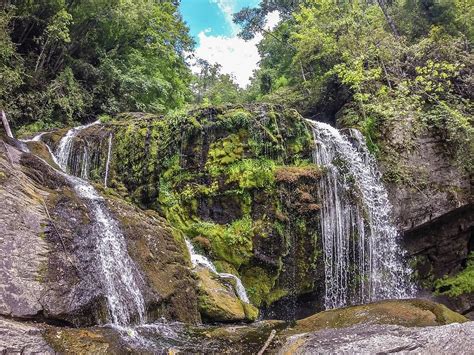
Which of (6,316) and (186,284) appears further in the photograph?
(186,284)

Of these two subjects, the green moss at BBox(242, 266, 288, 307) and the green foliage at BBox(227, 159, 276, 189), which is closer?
the green moss at BBox(242, 266, 288, 307)

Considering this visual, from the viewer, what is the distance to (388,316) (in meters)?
6.40

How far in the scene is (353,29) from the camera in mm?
20000

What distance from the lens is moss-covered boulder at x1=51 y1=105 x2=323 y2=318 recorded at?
11.5 meters

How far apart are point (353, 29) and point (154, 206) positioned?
46.2ft

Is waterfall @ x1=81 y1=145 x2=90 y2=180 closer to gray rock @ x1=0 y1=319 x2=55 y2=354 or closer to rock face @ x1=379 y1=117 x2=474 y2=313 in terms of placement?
gray rock @ x1=0 y1=319 x2=55 y2=354

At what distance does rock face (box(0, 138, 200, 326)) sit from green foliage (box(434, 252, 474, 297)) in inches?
406

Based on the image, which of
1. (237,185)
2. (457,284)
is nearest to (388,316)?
(237,185)

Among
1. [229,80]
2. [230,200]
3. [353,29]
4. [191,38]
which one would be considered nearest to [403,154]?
[230,200]

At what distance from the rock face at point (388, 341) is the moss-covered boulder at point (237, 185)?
5.88 m

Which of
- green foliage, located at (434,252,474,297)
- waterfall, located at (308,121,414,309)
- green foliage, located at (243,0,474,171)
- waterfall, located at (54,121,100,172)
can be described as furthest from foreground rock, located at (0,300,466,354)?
green foliage, located at (243,0,474,171)

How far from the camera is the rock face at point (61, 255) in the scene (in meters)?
5.21

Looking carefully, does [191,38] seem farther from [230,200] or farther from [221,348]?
[221,348]

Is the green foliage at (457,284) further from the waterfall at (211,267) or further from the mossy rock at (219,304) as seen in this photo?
the mossy rock at (219,304)
